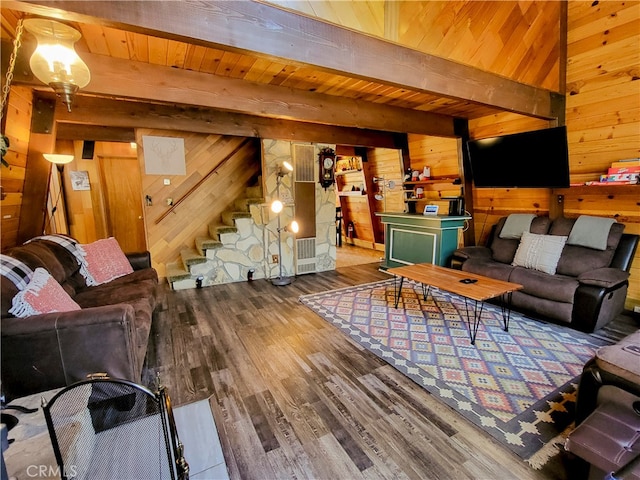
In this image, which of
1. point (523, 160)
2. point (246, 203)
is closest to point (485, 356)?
point (523, 160)

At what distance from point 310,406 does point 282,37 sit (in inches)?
90.5

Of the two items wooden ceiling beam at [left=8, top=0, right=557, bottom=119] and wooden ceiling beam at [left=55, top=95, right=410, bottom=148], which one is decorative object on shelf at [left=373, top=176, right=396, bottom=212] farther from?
wooden ceiling beam at [left=8, top=0, right=557, bottom=119]

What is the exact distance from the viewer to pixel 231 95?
2914mm

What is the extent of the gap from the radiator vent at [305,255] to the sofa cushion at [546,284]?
2.89 m

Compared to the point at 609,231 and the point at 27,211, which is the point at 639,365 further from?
the point at 27,211

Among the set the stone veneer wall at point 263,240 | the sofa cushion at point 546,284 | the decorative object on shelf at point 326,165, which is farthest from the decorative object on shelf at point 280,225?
the sofa cushion at point 546,284

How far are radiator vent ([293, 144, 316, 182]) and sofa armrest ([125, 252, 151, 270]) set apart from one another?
2436mm

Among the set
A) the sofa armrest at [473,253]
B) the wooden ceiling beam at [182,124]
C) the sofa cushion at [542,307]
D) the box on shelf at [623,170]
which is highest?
the wooden ceiling beam at [182,124]

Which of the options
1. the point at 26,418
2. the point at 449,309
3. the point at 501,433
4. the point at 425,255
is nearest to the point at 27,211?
the point at 26,418

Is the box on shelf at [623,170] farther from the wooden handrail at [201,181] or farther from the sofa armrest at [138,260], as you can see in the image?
the sofa armrest at [138,260]

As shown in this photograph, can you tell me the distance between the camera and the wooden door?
5359 mm

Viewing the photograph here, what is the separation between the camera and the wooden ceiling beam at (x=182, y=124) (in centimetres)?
339

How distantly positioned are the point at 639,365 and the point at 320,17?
256 cm

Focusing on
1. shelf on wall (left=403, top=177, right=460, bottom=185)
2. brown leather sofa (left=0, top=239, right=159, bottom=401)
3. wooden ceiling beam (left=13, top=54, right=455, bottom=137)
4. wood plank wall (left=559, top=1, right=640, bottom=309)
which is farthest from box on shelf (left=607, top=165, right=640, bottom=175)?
brown leather sofa (left=0, top=239, right=159, bottom=401)
